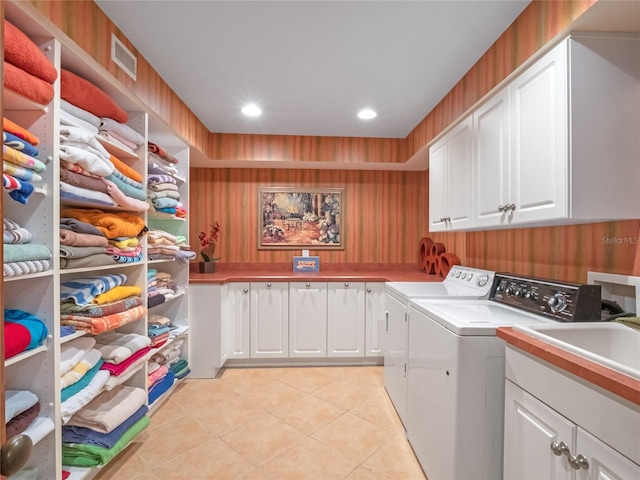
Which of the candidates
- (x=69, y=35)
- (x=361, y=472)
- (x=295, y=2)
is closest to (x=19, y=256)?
(x=69, y=35)

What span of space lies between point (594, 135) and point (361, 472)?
195 cm

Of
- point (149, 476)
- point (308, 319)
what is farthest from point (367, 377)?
point (149, 476)

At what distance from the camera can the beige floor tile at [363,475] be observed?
1.61 meters

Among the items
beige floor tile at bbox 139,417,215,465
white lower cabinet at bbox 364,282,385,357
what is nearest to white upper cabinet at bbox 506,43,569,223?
white lower cabinet at bbox 364,282,385,357

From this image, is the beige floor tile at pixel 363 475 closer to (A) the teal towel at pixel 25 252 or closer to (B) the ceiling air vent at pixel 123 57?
(A) the teal towel at pixel 25 252

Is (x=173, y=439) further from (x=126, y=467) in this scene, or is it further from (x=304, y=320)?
(x=304, y=320)

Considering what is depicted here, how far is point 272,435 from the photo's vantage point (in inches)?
77.0

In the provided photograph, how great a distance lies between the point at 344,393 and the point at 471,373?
4.75 ft

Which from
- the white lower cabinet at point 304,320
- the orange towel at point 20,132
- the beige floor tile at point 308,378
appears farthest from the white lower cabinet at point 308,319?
the orange towel at point 20,132

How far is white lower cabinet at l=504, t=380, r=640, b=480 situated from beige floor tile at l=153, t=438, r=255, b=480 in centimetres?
133

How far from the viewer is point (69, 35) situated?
4.26ft

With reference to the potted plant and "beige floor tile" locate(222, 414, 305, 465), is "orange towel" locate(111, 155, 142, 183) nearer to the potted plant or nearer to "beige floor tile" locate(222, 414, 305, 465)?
the potted plant

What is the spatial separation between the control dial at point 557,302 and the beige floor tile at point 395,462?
1.10 metres

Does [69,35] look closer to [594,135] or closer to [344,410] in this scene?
[594,135]
